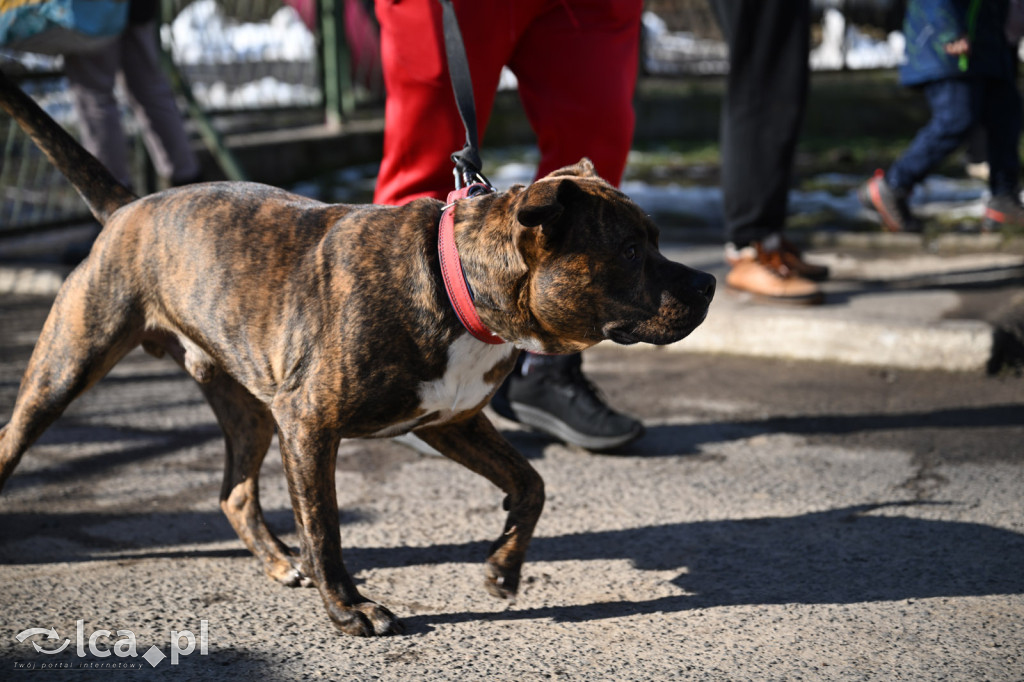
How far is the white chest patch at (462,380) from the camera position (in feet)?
7.97

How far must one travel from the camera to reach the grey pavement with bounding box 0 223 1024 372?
464 centimetres

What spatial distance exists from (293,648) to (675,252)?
14.5 feet

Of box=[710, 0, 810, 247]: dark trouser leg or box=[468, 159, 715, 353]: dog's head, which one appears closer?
box=[468, 159, 715, 353]: dog's head

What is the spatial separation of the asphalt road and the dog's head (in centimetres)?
75

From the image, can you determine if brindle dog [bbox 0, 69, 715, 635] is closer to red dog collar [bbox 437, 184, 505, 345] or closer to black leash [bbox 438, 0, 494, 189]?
red dog collar [bbox 437, 184, 505, 345]

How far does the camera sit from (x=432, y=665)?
237cm

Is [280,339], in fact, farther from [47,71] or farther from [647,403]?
[47,71]

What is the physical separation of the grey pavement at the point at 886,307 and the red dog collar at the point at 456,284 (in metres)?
2.81

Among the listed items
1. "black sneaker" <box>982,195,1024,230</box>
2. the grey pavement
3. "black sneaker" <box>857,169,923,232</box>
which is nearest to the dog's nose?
the grey pavement

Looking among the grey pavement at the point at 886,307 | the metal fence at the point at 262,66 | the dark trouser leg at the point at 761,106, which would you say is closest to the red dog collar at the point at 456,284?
the grey pavement at the point at 886,307

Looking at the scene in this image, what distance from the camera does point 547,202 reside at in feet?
7.20

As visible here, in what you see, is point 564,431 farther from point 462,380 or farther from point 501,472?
point 462,380

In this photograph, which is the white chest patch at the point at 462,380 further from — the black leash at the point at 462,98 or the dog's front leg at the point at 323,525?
the black leash at the point at 462,98

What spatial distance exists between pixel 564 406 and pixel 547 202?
165 cm
